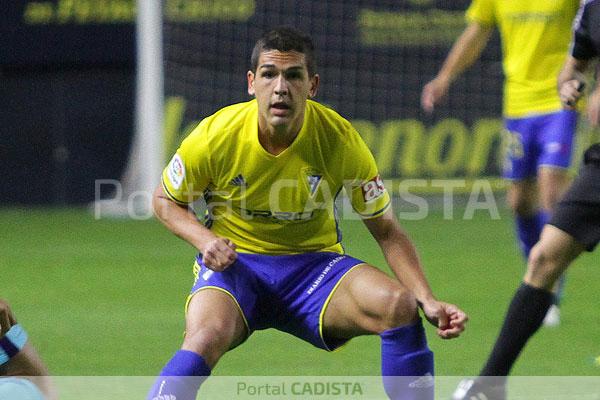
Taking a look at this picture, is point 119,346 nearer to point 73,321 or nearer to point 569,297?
point 73,321

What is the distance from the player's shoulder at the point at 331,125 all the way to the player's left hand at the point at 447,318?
32.2 inches

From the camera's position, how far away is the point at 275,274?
551 cm

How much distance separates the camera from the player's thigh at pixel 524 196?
27.2 ft

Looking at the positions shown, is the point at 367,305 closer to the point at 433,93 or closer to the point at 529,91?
the point at 433,93

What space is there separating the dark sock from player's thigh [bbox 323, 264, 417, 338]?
2.03 feet

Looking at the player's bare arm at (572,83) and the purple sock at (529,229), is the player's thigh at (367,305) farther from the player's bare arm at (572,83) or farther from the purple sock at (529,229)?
the purple sock at (529,229)

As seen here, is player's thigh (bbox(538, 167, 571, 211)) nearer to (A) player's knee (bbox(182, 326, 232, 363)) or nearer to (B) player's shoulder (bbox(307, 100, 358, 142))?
(B) player's shoulder (bbox(307, 100, 358, 142))

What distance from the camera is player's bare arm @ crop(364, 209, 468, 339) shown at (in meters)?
5.03

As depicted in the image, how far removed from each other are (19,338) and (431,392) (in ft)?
4.93

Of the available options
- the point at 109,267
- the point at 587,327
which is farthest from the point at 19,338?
the point at 109,267

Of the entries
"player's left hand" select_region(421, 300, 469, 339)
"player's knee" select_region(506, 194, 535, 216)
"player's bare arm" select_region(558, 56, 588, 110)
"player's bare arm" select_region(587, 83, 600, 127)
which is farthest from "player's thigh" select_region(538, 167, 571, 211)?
"player's left hand" select_region(421, 300, 469, 339)

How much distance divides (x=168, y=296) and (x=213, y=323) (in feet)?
14.2

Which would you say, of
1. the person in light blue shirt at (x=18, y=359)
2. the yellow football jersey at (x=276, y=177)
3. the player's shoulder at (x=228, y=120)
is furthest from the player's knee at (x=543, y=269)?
the person in light blue shirt at (x=18, y=359)

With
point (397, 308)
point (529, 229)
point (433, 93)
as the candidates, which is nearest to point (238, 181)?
point (397, 308)
